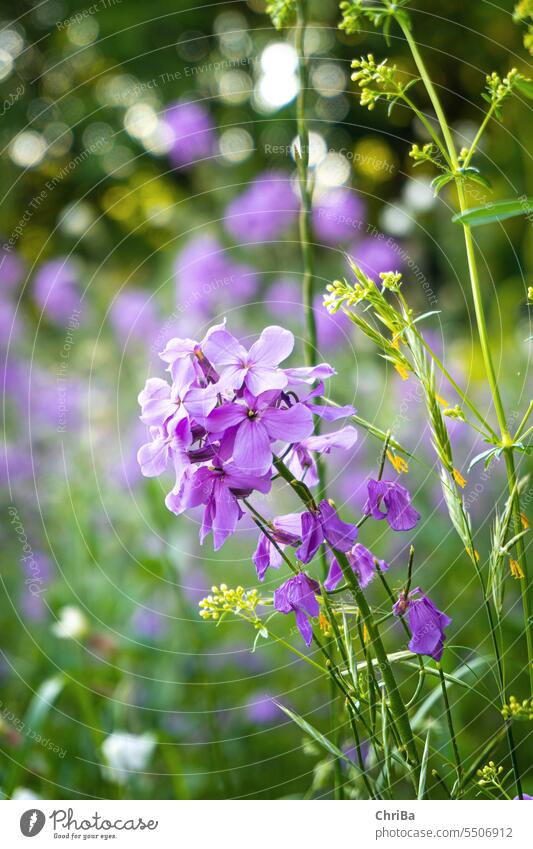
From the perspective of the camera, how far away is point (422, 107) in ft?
9.44

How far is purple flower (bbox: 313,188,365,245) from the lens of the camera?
186 cm

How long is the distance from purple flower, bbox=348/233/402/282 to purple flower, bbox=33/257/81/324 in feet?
2.83

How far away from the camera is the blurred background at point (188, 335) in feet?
3.87

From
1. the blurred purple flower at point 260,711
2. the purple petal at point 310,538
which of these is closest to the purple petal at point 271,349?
the purple petal at point 310,538

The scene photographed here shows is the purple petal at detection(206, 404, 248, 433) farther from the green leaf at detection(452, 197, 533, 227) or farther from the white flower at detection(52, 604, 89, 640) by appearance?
the white flower at detection(52, 604, 89, 640)

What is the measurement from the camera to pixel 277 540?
0.55 meters

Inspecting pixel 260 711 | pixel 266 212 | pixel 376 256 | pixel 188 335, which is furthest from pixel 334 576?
pixel 376 256

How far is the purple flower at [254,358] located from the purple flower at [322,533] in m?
0.09

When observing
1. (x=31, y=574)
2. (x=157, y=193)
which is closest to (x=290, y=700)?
(x=31, y=574)

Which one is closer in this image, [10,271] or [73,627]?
[73,627]

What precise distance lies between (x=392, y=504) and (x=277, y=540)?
82 millimetres

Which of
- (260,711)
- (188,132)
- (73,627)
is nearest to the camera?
(73,627)

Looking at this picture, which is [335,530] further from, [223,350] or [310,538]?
[223,350]

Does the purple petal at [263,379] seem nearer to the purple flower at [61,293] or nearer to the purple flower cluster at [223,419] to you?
the purple flower cluster at [223,419]
